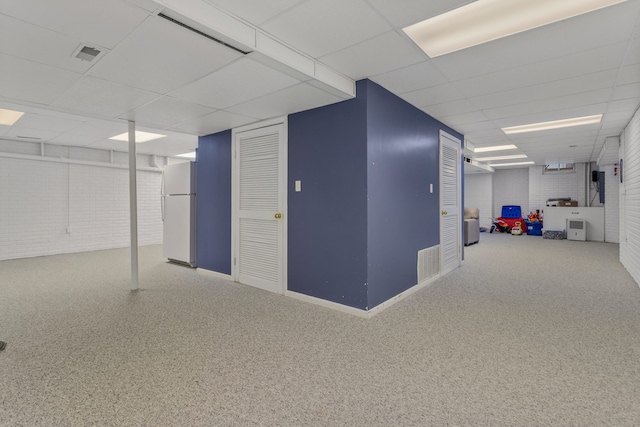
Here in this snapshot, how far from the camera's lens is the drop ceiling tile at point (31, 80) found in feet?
8.20

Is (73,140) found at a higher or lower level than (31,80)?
higher

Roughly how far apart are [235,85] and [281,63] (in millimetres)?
687

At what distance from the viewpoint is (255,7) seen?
2.00m

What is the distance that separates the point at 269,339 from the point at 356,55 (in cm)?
248

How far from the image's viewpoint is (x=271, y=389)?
6.24ft

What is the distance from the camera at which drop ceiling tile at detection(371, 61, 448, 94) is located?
2.93 m

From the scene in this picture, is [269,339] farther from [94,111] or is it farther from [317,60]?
[94,111]

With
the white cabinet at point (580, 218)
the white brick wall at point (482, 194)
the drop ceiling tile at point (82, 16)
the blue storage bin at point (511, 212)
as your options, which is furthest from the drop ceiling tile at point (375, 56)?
the blue storage bin at point (511, 212)

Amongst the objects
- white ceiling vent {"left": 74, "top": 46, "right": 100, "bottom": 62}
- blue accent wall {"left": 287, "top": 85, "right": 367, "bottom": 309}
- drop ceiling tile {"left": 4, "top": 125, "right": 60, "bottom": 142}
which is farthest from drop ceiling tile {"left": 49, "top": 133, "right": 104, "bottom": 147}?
blue accent wall {"left": 287, "top": 85, "right": 367, "bottom": 309}

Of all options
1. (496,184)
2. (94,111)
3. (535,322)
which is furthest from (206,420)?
(496,184)

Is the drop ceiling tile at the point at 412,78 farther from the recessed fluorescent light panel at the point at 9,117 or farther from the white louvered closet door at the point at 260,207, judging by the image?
the recessed fluorescent light panel at the point at 9,117

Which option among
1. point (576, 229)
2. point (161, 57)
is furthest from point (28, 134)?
point (576, 229)

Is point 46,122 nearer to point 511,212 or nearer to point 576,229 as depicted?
point 576,229

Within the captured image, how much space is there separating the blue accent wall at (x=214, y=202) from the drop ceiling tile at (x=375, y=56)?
2.39m
